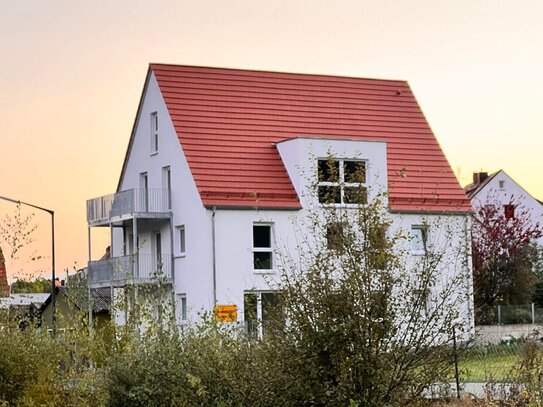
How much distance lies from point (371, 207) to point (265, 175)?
1289 inches

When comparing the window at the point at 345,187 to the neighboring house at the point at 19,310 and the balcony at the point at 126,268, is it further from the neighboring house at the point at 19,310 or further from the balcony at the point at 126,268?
the balcony at the point at 126,268

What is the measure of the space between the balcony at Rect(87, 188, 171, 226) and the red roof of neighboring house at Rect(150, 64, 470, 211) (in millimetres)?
2833

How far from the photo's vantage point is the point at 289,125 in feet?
162

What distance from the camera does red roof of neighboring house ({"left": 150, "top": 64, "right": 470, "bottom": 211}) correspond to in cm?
4594

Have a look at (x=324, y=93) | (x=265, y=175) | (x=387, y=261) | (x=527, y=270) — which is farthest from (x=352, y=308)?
(x=527, y=270)

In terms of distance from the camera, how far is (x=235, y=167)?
46219 mm

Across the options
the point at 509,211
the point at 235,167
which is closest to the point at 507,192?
the point at 509,211

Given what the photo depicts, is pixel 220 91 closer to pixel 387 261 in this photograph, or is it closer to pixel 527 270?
pixel 527 270

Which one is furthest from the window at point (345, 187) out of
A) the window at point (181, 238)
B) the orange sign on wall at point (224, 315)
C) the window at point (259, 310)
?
the window at point (181, 238)

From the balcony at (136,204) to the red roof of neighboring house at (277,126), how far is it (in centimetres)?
283

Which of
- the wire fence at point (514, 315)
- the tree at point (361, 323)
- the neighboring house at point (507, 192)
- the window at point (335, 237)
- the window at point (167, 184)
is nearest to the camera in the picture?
the tree at point (361, 323)

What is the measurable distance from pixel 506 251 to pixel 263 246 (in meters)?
17.6

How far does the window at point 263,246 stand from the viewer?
44.8m

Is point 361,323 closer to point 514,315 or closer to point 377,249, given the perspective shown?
point 377,249
